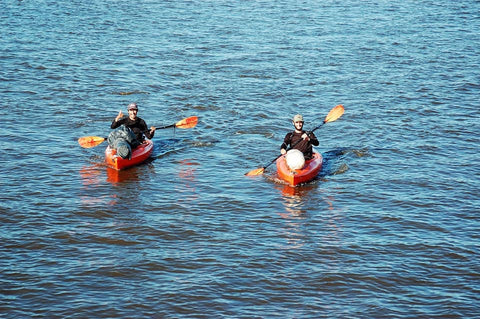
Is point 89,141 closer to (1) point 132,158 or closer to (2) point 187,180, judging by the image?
(1) point 132,158

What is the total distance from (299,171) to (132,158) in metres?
4.07

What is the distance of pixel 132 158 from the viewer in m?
17.5

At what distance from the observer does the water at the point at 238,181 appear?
12.5m

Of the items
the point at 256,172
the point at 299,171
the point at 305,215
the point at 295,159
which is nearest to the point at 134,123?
the point at 256,172

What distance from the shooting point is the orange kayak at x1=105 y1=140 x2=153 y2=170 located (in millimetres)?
17344

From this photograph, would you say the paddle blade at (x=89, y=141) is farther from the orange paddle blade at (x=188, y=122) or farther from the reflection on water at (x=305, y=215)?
the reflection on water at (x=305, y=215)

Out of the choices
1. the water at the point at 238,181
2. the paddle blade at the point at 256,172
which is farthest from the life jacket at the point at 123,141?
the paddle blade at the point at 256,172

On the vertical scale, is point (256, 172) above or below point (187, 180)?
above

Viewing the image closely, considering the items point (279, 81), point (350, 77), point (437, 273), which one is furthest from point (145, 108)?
point (437, 273)

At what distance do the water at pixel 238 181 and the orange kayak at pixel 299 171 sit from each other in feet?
0.98

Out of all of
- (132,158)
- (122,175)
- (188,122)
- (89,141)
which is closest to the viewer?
(122,175)

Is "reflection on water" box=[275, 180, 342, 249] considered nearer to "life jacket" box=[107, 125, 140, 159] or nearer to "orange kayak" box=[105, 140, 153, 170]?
"orange kayak" box=[105, 140, 153, 170]

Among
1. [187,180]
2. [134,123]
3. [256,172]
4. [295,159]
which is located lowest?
[187,180]

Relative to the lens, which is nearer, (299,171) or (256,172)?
(299,171)
